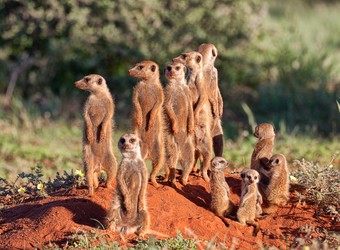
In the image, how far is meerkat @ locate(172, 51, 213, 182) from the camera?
7586 millimetres

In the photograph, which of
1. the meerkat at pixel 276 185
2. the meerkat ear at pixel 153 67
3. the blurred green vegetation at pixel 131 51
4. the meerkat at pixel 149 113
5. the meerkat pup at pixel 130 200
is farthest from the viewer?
the blurred green vegetation at pixel 131 51

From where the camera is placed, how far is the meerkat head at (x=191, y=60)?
7.57 meters

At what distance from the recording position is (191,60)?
24.9 feet

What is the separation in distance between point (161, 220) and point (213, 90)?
5.79 ft

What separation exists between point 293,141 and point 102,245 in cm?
575

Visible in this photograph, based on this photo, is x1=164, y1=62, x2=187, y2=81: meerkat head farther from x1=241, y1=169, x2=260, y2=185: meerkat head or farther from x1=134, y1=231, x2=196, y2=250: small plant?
x1=134, y1=231, x2=196, y2=250: small plant

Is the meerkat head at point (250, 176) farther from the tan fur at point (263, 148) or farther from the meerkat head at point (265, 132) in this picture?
the meerkat head at point (265, 132)

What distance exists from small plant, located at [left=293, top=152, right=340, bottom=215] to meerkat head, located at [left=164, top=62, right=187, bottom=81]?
141 centimetres

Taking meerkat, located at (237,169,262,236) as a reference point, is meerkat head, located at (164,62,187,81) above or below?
above

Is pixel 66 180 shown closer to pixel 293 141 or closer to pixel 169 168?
pixel 169 168

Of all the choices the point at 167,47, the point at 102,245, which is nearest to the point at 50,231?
the point at 102,245

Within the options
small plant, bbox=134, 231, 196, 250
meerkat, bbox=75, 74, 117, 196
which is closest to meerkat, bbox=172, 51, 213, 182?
meerkat, bbox=75, 74, 117, 196

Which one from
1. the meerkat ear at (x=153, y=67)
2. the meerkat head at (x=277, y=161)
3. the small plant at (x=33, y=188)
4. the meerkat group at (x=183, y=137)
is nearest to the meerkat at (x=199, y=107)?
the meerkat group at (x=183, y=137)

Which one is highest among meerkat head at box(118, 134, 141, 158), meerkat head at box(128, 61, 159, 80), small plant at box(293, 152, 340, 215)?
meerkat head at box(128, 61, 159, 80)
